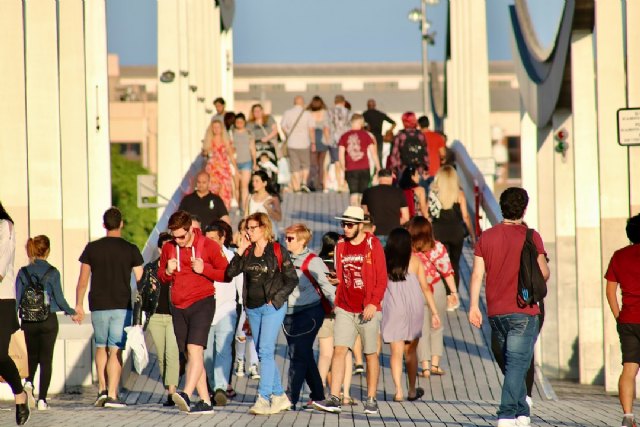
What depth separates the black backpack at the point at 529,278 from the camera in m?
11.2

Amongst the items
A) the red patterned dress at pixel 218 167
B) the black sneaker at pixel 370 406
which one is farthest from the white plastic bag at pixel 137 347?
the red patterned dress at pixel 218 167

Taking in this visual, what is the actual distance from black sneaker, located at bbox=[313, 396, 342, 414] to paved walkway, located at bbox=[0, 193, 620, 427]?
2.5 inches

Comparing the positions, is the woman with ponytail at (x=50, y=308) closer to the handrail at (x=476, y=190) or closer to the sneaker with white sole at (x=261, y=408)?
the sneaker with white sole at (x=261, y=408)

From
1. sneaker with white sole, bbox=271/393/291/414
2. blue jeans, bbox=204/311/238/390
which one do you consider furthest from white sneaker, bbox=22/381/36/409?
sneaker with white sole, bbox=271/393/291/414

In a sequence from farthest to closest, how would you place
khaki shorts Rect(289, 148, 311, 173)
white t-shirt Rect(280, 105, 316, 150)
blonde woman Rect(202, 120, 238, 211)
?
khaki shorts Rect(289, 148, 311, 173) → white t-shirt Rect(280, 105, 316, 150) → blonde woman Rect(202, 120, 238, 211)

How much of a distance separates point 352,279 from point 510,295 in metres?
2.52

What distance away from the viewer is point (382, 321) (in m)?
14.7

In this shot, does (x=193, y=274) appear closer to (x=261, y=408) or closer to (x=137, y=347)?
(x=137, y=347)

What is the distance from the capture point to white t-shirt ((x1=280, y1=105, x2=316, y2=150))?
28969mm

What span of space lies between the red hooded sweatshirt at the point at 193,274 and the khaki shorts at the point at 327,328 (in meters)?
1.33

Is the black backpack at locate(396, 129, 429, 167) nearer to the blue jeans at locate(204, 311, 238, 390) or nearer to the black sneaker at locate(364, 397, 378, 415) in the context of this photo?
the blue jeans at locate(204, 311, 238, 390)

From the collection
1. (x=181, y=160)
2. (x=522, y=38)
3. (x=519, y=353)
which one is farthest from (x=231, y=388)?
(x=181, y=160)

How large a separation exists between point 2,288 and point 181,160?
65.1ft

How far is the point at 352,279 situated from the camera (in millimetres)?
13508
